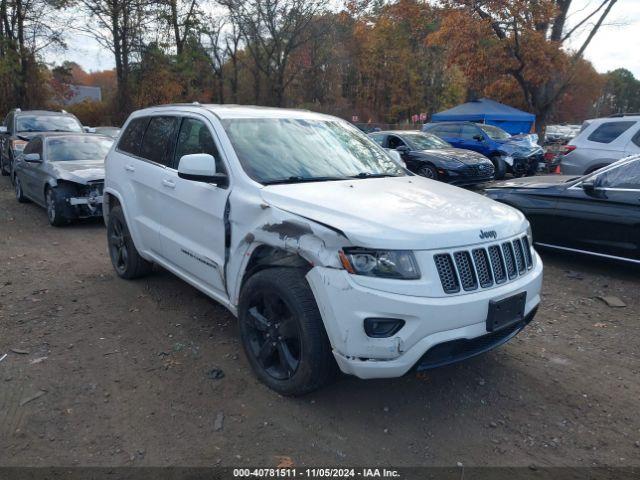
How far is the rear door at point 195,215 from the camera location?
387 centimetres

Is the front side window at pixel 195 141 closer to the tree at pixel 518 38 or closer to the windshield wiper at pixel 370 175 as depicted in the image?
the windshield wiper at pixel 370 175

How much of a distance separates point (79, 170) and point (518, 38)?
→ 17972 millimetres

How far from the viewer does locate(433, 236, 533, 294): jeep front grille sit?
2.95 metres

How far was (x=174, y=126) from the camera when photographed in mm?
4730

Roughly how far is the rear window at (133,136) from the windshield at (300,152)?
5.22 ft

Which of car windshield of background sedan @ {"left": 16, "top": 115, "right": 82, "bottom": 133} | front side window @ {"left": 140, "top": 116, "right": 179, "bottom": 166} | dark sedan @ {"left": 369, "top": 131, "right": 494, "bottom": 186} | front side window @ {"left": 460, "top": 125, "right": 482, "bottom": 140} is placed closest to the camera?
front side window @ {"left": 140, "top": 116, "right": 179, "bottom": 166}

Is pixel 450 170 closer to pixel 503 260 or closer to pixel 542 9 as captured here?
pixel 503 260

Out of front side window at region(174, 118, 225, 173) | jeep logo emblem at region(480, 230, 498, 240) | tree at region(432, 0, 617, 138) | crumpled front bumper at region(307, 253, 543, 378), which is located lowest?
crumpled front bumper at region(307, 253, 543, 378)

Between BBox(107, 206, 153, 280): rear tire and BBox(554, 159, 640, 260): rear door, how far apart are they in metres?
4.91

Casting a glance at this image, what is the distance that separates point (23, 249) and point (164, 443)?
18.3 ft

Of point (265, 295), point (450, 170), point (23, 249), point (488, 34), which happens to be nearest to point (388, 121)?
point (488, 34)

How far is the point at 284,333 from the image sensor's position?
3305 millimetres

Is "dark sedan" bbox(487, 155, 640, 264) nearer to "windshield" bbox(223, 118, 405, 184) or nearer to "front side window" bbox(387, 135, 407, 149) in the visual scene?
"windshield" bbox(223, 118, 405, 184)

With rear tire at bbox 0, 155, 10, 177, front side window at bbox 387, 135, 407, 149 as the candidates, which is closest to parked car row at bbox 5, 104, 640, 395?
front side window at bbox 387, 135, 407, 149
